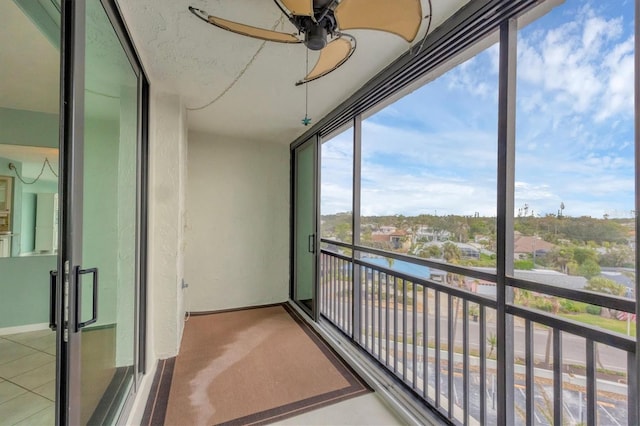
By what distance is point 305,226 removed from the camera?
3621 millimetres

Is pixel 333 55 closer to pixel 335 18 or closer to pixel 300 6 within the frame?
pixel 335 18

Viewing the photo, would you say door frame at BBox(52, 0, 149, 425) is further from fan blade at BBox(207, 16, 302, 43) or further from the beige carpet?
the beige carpet

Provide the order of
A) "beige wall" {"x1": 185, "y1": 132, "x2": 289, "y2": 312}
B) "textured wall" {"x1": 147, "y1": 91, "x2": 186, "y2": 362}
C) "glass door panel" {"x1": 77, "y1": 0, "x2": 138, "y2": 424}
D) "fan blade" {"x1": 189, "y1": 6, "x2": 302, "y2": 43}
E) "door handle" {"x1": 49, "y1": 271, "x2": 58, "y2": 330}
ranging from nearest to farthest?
"door handle" {"x1": 49, "y1": 271, "x2": 58, "y2": 330} < "glass door panel" {"x1": 77, "y1": 0, "x2": 138, "y2": 424} < "fan blade" {"x1": 189, "y1": 6, "x2": 302, "y2": 43} < "textured wall" {"x1": 147, "y1": 91, "x2": 186, "y2": 362} < "beige wall" {"x1": 185, "y1": 132, "x2": 289, "y2": 312}

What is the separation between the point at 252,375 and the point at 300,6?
237cm

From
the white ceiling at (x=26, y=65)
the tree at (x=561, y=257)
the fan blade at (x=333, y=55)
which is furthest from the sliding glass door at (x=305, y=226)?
the white ceiling at (x=26, y=65)

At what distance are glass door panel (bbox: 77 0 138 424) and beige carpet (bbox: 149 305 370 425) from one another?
445 millimetres

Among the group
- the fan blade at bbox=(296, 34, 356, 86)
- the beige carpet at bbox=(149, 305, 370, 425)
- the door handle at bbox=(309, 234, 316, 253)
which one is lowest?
the beige carpet at bbox=(149, 305, 370, 425)

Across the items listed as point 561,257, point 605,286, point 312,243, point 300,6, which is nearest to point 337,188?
point 312,243

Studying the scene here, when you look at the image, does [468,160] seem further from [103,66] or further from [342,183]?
[103,66]

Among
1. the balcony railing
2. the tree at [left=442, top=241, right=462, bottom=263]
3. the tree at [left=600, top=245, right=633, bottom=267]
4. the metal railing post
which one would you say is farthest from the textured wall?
the tree at [left=600, top=245, right=633, bottom=267]

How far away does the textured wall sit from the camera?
89.2 inches

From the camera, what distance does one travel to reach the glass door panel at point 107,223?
45.2 inches

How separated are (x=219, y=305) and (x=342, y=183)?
2.28 metres

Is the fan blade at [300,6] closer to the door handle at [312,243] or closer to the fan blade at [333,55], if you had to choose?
the fan blade at [333,55]
